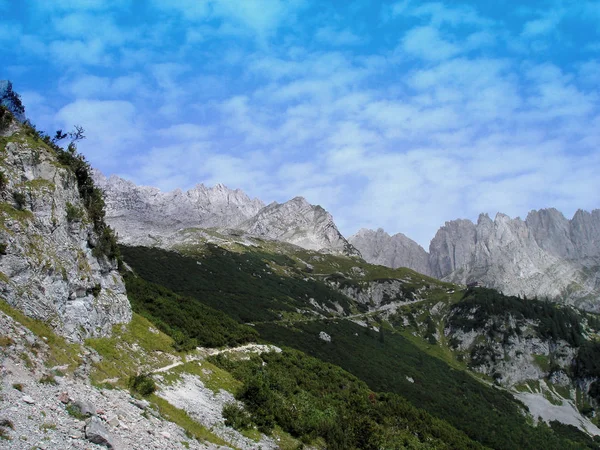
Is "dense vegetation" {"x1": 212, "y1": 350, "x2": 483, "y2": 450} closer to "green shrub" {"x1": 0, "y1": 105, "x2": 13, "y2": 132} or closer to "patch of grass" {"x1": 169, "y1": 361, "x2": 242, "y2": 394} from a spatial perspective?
"patch of grass" {"x1": 169, "y1": 361, "x2": 242, "y2": 394}

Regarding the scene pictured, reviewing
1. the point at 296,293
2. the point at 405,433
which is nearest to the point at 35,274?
the point at 405,433

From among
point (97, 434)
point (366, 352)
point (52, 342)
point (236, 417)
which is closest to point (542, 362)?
point (366, 352)

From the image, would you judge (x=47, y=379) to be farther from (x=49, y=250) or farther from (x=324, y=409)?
(x=324, y=409)

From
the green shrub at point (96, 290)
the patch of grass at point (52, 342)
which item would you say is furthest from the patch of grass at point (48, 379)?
the green shrub at point (96, 290)

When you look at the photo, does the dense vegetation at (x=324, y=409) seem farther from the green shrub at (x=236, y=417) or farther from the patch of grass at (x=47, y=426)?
the patch of grass at (x=47, y=426)

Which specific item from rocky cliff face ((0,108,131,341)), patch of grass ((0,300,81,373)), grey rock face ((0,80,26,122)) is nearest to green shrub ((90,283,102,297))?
rocky cliff face ((0,108,131,341))

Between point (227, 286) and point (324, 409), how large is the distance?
116514 millimetres

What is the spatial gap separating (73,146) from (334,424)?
40321mm

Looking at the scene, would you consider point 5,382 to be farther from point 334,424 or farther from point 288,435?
point 334,424

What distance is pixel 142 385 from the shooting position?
2795cm

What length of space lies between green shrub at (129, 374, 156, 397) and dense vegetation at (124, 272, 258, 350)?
12292 mm

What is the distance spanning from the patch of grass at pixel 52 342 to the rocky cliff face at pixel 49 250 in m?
1.27

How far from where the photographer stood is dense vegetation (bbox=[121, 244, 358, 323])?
418ft

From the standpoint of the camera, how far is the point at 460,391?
130 m
